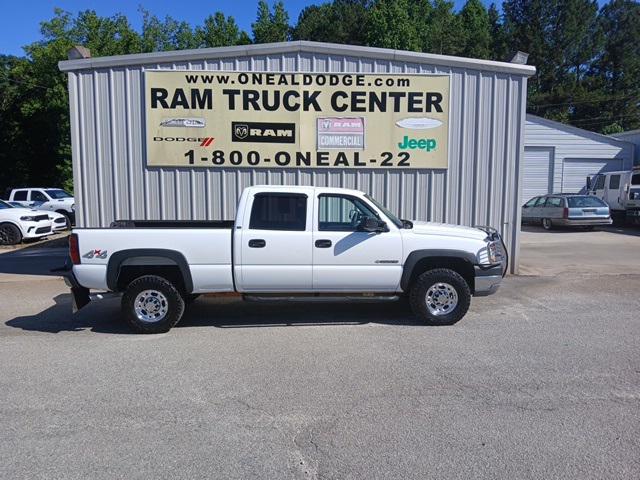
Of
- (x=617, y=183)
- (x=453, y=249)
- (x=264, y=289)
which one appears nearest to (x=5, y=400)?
(x=264, y=289)

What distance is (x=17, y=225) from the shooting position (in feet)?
56.5

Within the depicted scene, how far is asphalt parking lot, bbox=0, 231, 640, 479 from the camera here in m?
3.62

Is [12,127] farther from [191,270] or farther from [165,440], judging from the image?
[165,440]

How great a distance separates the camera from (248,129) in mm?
11000

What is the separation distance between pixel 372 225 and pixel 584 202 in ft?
55.5

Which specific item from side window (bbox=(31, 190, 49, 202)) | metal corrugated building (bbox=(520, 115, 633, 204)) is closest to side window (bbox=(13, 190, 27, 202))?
side window (bbox=(31, 190, 49, 202))

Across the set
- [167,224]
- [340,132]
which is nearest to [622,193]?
[340,132]

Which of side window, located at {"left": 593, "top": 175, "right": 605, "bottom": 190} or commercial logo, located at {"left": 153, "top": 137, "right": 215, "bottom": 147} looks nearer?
commercial logo, located at {"left": 153, "top": 137, "right": 215, "bottom": 147}

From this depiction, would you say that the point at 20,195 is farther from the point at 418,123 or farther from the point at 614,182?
the point at 614,182

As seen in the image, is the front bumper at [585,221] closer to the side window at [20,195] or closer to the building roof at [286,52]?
the building roof at [286,52]

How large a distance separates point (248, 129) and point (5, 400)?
290 inches

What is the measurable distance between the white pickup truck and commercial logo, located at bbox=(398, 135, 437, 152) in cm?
416

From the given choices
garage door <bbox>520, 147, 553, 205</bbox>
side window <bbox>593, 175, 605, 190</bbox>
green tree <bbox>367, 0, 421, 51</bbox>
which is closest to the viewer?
side window <bbox>593, 175, 605, 190</bbox>

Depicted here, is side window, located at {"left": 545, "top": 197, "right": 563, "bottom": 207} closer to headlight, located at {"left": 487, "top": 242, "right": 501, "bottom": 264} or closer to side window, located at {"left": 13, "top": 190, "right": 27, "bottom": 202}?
headlight, located at {"left": 487, "top": 242, "right": 501, "bottom": 264}
